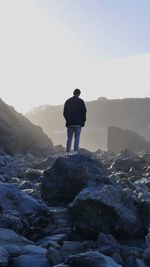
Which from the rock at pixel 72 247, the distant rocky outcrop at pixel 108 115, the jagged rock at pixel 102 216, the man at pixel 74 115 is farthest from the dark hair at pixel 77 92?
the distant rocky outcrop at pixel 108 115

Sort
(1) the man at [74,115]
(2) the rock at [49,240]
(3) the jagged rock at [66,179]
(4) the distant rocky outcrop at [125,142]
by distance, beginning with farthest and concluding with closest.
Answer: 1. (4) the distant rocky outcrop at [125,142]
2. (1) the man at [74,115]
3. (3) the jagged rock at [66,179]
4. (2) the rock at [49,240]

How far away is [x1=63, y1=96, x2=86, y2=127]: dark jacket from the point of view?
1478cm

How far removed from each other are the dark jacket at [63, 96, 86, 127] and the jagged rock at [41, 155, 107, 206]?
5189 millimetres

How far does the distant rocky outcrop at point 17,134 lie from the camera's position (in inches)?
1093

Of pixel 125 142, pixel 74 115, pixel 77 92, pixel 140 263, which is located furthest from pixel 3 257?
pixel 125 142

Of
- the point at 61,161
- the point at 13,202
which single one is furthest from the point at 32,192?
the point at 13,202

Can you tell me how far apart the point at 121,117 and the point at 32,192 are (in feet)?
447

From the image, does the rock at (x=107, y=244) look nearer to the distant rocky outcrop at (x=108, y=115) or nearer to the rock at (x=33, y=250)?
the rock at (x=33, y=250)

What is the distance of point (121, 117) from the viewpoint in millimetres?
145125

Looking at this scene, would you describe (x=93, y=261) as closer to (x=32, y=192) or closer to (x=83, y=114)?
(x=32, y=192)

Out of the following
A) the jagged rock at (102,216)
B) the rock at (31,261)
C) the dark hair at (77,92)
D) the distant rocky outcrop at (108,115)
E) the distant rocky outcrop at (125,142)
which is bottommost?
the rock at (31,261)

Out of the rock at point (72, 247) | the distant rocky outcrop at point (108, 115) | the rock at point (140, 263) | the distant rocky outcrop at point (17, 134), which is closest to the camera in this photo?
the rock at point (140, 263)

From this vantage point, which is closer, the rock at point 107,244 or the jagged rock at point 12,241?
the jagged rock at point 12,241

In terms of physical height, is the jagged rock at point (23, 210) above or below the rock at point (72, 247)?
above
